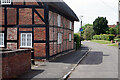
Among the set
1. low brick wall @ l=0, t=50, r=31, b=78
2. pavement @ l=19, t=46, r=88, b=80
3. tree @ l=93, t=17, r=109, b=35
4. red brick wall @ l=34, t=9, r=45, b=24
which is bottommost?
pavement @ l=19, t=46, r=88, b=80

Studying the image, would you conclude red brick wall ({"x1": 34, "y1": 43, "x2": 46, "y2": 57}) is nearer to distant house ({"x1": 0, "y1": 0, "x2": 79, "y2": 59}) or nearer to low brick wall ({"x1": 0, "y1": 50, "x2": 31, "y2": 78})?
distant house ({"x1": 0, "y1": 0, "x2": 79, "y2": 59})

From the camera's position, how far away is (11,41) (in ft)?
49.4

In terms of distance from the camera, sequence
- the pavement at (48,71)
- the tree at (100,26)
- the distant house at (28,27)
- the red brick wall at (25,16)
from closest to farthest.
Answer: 1. the pavement at (48,71)
2. the distant house at (28,27)
3. the red brick wall at (25,16)
4. the tree at (100,26)

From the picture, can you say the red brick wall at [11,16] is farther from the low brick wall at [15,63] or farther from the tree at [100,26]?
the tree at [100,26]

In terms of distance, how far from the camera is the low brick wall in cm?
744

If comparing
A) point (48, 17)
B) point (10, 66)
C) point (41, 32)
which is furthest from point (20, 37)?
point (10, 66)

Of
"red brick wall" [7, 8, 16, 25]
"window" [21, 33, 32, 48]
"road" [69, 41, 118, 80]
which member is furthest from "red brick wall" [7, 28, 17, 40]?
"road" [69, 41, 118, 80]

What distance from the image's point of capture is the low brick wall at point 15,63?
293 inches

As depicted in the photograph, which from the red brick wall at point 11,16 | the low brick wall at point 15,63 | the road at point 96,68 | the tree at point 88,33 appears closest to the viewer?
the low brick wall at point 15,63

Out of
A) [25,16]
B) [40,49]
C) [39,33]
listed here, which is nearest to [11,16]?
[25,16]

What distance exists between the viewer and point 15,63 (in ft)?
27.7

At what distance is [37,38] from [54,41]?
2399 mm

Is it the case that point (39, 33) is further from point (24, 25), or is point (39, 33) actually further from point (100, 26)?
point (100, 26)

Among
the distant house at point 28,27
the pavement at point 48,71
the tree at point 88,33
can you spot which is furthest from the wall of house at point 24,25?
the tree at point 88,33
